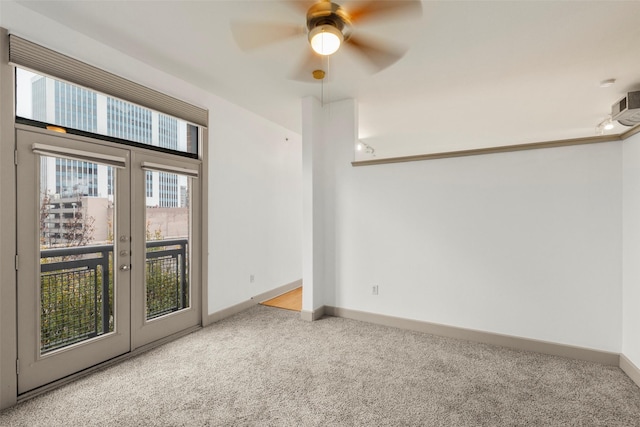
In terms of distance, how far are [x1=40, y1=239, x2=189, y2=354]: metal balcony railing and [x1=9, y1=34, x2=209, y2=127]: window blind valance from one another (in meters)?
1.34

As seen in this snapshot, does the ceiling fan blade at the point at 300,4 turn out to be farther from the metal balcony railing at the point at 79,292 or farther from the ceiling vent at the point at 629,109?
the ceiling vent at the point at 629,109

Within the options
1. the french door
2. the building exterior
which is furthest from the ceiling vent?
the building exterior

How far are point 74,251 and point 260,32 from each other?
2.26 m

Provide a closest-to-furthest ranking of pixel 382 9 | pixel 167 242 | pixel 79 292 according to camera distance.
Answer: pixel 382 9, pixel 79 292, pixel 167 242

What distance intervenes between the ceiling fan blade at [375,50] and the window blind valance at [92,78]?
198 centimetres

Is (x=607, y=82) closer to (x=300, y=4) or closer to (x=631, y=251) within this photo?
(x=631, y=251)

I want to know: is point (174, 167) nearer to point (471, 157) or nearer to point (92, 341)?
point (92, 341)

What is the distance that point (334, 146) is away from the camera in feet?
13.5

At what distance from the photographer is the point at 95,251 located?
2.71 m

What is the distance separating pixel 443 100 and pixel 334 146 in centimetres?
151

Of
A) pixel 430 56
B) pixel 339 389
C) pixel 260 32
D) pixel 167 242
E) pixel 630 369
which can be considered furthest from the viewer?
pixel 167 242

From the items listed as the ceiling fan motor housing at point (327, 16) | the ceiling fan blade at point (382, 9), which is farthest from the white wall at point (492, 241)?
the ceiling fan motor housing at point (327, 16)

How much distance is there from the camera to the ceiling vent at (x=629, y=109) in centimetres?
347

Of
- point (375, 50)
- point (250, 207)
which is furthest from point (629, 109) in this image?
point (250, 207)
